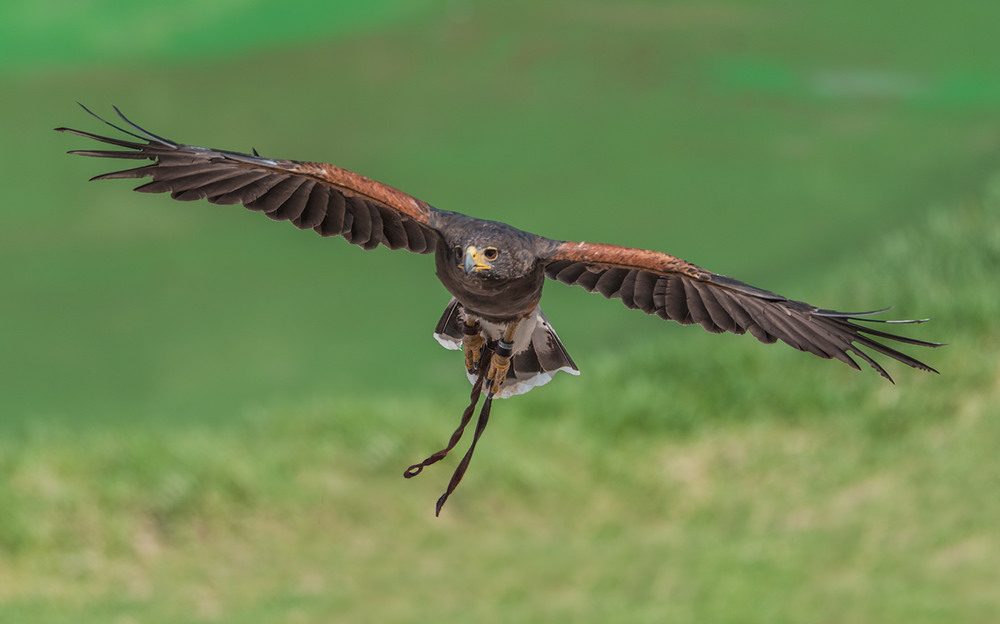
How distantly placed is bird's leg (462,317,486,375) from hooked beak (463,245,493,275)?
57cm

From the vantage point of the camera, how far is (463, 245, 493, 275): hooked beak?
502 centimetres

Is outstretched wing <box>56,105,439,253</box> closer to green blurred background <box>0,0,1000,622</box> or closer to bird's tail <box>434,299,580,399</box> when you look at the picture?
bird's tail <box>434,299,580,399</box>

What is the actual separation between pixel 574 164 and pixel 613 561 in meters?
5.62

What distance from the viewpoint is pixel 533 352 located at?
625cm

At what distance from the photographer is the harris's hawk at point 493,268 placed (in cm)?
521

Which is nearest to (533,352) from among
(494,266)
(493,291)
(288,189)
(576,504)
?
(493,291)

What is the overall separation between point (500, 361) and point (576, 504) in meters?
9.00

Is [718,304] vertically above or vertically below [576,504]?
below

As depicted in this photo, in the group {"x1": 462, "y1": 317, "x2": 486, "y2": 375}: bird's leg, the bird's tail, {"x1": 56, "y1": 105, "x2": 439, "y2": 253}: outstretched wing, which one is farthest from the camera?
the bird's tail

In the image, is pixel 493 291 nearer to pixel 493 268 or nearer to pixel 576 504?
pixel 493 268

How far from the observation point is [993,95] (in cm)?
1819

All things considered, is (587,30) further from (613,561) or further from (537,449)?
(613,561)

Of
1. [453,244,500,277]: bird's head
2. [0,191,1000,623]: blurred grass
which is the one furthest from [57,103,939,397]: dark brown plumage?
[0,191,1000,623]: blurred grass

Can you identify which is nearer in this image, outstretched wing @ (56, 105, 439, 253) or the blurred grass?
outstretched wing @ (56, 105, 439, 253)
